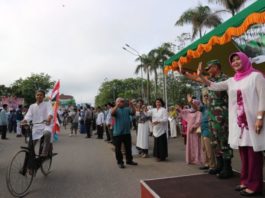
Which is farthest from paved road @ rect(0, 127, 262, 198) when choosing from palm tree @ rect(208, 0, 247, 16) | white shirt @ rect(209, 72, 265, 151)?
palm tree @ rect(208, 0, 247, 16)

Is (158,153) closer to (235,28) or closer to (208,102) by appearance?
(208,102)

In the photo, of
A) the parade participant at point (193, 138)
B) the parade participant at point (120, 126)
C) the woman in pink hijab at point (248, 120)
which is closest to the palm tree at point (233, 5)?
the parade participant at point (193, 138)

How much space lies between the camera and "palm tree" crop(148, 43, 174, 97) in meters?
38.5

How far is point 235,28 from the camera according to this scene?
5.05 meters

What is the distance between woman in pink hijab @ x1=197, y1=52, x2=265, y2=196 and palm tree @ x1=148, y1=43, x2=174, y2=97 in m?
33.7

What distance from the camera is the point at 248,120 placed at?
410 cm

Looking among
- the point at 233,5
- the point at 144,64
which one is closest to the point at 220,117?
the point at 233,5

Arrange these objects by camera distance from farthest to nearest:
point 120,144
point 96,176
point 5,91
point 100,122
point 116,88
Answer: point 116,88 < point 5,91 < point 100,122 < point 120,144 < point 96,176

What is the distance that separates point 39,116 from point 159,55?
33.6 meters

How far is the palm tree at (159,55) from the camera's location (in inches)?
1516

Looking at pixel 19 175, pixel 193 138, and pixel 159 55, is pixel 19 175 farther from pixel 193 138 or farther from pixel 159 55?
pixel 159 55

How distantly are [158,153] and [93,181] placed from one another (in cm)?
301

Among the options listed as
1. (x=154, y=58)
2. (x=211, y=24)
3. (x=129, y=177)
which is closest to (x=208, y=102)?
(x=129, y=177)

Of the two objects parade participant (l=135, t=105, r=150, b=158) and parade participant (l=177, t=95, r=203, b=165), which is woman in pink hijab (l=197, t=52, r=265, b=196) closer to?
parade participant (l=177, t=95, r=203, b=165)
